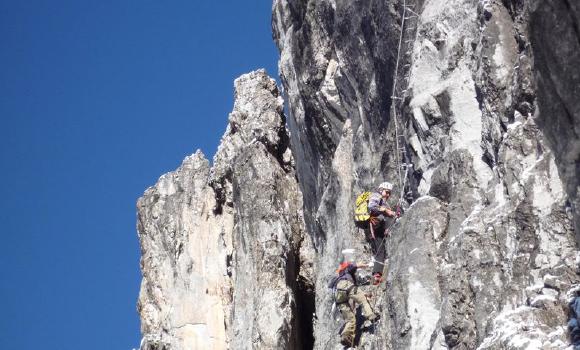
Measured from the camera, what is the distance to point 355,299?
31016 mm

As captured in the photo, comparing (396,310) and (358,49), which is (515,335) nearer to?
(396,310)

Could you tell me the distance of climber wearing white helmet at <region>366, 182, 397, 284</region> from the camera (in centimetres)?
3111

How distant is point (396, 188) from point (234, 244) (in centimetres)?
1311

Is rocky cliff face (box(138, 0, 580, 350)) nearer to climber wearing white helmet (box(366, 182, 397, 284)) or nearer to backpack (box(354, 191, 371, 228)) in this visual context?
climber wearing white helmet (box(366, 182, 397, 284))

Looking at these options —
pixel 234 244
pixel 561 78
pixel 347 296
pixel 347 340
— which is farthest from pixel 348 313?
pixel 561 78

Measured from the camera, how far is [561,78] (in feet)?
60.7

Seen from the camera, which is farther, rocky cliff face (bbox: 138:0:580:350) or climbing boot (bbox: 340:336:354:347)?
climbing boot (bbox: 340:336:354:347)

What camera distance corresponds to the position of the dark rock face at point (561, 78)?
18.2m

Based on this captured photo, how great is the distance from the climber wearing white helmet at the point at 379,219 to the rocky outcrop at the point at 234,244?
6880 mm

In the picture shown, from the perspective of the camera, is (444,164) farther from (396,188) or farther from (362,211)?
(362,211)

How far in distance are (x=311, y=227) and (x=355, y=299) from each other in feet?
25.3

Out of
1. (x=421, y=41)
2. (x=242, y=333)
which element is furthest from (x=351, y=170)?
(x=242, y=333)

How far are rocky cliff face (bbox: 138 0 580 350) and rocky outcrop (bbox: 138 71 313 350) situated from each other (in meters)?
0.07

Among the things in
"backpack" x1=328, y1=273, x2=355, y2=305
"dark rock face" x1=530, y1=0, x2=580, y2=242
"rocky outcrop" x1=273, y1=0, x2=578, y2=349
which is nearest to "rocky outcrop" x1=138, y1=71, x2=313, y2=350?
"rocky outcrop" x1=273, y1=0, x2=578, y2=349
